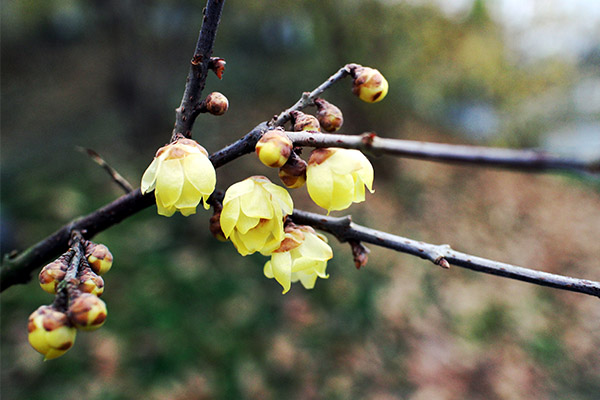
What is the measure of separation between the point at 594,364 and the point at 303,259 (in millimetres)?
4381

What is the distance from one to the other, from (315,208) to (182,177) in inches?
162

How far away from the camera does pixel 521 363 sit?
3547 millimetres

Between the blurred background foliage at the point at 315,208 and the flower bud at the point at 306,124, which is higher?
the flower bud at the point at 306,124

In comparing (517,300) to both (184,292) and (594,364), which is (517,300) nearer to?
(594,364)

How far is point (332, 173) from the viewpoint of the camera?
614mm

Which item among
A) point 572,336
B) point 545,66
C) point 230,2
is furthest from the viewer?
point 545,66

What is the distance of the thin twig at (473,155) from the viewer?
343mm

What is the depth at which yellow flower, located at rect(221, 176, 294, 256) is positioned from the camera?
2.10 ft

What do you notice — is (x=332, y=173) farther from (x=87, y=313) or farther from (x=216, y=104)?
(x=87, y=313)

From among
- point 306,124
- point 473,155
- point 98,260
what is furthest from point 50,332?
point 473,155

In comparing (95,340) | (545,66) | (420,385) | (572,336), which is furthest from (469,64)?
(95,340)

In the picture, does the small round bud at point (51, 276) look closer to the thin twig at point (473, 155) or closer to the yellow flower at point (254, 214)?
the yellow flower at point (254, 214)

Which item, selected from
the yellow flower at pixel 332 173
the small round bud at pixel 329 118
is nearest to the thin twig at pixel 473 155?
the yellow flower at pixel 332 173

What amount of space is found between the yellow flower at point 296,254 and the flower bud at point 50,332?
338 millimetres
